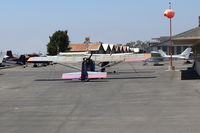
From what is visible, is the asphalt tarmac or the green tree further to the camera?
the green tree

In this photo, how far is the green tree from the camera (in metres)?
88.9

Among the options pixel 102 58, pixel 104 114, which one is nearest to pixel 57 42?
pixel 102 58

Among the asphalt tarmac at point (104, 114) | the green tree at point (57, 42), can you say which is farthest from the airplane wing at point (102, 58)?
the green tree at point (57, 42)

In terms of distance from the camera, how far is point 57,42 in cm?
8975

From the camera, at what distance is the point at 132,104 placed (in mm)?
13031

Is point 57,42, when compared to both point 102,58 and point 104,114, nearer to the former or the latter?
point 102,58

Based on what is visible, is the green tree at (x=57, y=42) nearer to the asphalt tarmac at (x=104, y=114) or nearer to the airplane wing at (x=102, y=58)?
the airplane wing at (x=102, y=58)

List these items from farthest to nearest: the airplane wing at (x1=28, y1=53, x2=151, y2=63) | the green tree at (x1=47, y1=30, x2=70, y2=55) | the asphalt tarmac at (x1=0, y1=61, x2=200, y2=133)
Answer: the green tree at (x1=47, y1=30, x2=70, y2=55) → the airplane wing at (x1=28, y1=53, x2=151, y2=63) → the asphalt tarmac at (x1=0, y1=61, x2=200, y2=133)

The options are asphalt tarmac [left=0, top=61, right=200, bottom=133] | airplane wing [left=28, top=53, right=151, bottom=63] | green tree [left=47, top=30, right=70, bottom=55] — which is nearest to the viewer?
asphalt tarmac [left=0, top=61, right=200, bottom=133]

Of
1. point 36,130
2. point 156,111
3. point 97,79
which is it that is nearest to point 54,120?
point 36,130

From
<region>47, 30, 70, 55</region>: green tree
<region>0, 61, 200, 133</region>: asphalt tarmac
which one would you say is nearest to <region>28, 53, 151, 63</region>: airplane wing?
<region>0, 61, 200, 133</region>: asphalt tarmac

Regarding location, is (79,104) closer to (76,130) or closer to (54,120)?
(54,120)

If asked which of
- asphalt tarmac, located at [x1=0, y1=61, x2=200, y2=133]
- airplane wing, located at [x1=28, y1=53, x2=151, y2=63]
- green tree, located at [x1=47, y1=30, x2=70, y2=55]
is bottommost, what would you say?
asphalt tarmac, located at [x1=0, y1=61, x2=200, y2=133]

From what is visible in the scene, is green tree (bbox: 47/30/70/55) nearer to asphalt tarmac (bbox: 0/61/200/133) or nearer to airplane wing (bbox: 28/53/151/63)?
airplane wing (bbox: 28/53/151/63)
